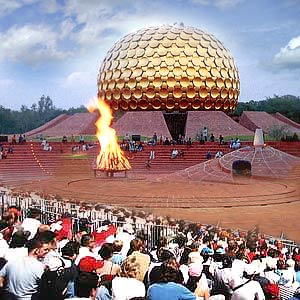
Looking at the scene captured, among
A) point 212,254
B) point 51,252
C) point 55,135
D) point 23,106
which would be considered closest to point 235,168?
point 212,254

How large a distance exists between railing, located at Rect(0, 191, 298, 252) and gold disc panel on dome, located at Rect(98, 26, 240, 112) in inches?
684

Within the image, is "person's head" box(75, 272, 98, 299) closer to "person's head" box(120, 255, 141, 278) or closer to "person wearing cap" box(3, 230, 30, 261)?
"person's head" box(120, 255, 141, 278)

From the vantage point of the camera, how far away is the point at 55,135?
3447cm

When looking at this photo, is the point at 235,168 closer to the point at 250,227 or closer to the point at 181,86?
the point at 250,227

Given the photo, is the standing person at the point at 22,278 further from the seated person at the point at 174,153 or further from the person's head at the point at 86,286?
the seated person at the point at 174,153

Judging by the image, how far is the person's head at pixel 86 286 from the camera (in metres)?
3.90

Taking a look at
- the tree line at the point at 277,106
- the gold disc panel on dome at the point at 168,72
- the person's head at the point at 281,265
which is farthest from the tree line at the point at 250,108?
the person's head at the point at 281,265

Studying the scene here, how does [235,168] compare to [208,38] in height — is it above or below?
below

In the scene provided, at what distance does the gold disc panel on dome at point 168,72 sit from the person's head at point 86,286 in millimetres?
26005

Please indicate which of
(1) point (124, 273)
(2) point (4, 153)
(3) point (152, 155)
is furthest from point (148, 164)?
(1) point (124, 273)

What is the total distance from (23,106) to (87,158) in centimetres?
6558

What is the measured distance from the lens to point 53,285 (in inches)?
154

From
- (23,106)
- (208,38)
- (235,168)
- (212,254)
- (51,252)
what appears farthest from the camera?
(23,106)

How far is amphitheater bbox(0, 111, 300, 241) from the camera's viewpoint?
13.7 metres
